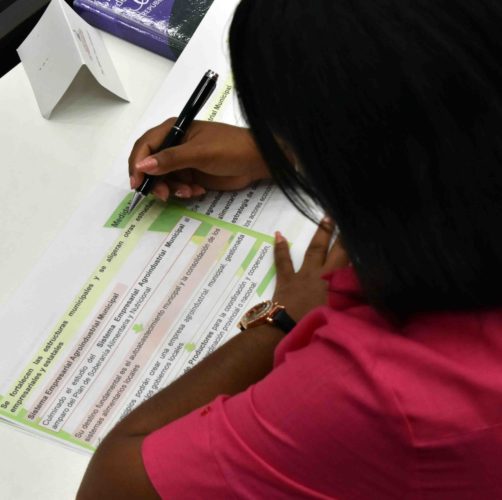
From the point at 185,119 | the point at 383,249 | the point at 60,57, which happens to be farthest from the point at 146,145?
the point at 383,249

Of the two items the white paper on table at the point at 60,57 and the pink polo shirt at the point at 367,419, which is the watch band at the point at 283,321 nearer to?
the pink polo shirt at the point at 367,419

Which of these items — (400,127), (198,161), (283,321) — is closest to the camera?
(400,127)

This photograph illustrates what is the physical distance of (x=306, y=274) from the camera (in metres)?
0.76

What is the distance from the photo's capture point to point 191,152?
2.67 feet

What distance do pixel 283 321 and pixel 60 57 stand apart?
1.47 feet

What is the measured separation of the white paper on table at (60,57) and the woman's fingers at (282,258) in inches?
11.9

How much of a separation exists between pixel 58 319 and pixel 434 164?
464 millimetres

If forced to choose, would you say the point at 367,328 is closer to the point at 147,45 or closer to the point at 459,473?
the point at 459,473

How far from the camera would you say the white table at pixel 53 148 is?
0.83 meters

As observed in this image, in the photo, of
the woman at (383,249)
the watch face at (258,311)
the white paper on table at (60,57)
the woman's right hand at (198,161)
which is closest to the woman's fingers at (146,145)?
the woman's right hand at (198,161)

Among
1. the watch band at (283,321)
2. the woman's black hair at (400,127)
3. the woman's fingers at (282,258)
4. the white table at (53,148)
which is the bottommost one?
the white table at (53,148)

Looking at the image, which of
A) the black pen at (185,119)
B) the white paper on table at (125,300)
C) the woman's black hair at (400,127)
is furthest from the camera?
the black pen at (185,119)

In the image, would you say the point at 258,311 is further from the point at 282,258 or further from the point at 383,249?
the point at 383,249

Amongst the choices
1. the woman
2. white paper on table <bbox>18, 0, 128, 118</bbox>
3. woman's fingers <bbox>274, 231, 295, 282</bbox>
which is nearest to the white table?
white paper on table <bbox>18, 0, 128, 118</bbox>
